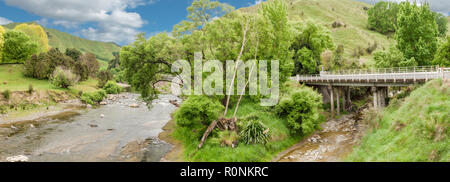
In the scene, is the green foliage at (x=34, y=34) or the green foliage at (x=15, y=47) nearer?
the green foliage at (x=15, y=47)

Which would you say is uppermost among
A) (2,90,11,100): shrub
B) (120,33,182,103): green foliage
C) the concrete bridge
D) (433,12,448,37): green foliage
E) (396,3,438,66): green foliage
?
(433,12,448,37): green foliage

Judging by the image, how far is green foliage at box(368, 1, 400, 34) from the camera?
11506 centimetres

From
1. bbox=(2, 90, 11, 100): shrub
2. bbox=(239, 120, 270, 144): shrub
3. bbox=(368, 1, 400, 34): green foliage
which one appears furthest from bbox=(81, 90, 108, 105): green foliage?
bbox=(368, 1, 400, 34): green foliage

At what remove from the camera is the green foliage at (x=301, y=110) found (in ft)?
80.3

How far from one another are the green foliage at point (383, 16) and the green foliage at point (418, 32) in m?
89.8

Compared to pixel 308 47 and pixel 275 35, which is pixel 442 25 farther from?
pixel 275 35

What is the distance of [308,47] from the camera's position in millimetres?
48062

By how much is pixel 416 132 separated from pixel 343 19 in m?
142

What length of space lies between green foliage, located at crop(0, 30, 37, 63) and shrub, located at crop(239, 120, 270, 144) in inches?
3040

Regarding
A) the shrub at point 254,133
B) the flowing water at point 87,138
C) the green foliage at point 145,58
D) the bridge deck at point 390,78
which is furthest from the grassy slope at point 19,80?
the bridge deck at point 390,78

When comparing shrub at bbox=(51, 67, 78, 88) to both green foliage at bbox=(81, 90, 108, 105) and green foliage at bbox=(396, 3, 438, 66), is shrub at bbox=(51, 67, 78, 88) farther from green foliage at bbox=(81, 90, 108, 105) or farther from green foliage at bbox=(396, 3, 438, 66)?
green foliage at bbox=(396, 3, 438, 66)

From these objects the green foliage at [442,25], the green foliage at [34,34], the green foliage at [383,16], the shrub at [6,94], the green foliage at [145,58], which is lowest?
the shrub at [6,94]

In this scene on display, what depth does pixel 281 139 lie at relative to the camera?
23.3 m

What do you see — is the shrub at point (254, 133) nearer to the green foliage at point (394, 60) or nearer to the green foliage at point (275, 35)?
the green foliage at point (275, 35)
